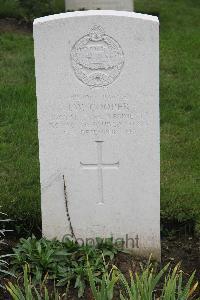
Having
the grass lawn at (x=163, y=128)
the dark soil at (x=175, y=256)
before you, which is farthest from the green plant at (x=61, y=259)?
the grass lawn at (x=163, y=128)

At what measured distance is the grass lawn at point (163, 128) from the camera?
17.3ft

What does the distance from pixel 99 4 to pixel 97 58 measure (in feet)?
19.7

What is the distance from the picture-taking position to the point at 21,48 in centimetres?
887

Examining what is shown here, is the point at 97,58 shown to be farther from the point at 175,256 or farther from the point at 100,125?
the point at 175,256

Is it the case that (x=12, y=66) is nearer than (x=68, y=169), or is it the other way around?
(x=68, y=169)

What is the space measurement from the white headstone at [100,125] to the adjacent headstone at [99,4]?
587 centimetres

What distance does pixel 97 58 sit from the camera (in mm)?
4359

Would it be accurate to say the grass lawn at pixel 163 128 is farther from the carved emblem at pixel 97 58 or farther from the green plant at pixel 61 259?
the carved emblem at pixel 97 58

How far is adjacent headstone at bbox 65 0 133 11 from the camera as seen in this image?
10.0m

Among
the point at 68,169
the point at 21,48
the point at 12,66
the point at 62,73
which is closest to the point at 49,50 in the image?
the point at 62,73

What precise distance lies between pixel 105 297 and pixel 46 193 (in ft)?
4.37

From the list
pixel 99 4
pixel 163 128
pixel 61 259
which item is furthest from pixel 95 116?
pixel 99 4

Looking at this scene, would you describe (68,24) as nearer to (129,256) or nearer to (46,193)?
(46,193)

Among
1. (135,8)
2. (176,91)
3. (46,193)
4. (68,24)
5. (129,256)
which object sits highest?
(135,8)
